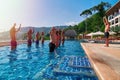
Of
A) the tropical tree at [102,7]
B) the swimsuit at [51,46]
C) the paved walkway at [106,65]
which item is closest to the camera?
the paved walkway at [106,65]

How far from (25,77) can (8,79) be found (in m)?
0.46

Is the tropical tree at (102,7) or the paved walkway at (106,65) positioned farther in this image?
the tropical tree at (102,7)

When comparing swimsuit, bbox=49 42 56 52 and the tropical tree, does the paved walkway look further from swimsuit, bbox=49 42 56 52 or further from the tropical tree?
the tropical tree

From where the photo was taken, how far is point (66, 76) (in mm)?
5227

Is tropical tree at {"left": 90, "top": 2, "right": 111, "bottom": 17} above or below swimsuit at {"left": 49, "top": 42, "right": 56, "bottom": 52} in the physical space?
above

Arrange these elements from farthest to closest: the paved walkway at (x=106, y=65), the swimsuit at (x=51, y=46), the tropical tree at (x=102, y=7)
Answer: the tropical tree at (x=102, y=7)
the swimsuit at (x=51, y=46)
the paved walkway at (x=106, y=65)

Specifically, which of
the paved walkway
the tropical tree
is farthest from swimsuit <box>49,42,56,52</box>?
the tropical tree

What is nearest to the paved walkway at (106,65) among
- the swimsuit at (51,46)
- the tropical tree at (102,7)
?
the swimsuit at (51,46)

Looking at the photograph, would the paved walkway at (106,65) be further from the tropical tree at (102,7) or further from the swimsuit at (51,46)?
the tropical tree at (102,7)

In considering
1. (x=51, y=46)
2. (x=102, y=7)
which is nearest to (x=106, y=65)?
(x=51, y=46)

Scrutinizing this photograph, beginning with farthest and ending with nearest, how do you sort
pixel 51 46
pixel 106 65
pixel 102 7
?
pixel 102 7
pixel 51 46
pixel 106 65

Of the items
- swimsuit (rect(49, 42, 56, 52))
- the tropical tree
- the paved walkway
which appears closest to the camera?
the paved walkway

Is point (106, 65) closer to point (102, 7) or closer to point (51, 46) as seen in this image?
point (51, 46)

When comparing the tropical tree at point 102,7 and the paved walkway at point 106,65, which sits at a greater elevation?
the tropical tree at point 102,7
